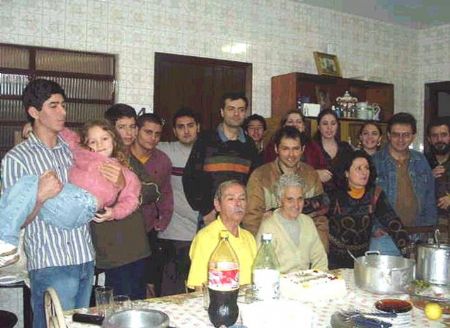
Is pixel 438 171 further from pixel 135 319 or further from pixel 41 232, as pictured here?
pixel 135 319

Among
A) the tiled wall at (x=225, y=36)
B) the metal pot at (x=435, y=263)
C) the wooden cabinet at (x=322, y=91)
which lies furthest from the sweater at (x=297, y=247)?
the wooden cabinet at (x=322, y=91)

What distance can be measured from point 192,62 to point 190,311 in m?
3.15

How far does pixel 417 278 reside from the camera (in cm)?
210

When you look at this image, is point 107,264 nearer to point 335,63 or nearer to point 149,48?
point 149,48

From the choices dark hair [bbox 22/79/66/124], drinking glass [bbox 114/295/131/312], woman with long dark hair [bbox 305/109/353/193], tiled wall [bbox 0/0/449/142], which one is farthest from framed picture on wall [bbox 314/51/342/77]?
drinking glass [bbox 114/295/131/312]

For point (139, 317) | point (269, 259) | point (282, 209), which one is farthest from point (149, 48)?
point (139, 317)

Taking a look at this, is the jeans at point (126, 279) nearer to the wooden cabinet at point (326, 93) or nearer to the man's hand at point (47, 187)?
the man's hand at point (47, 187)

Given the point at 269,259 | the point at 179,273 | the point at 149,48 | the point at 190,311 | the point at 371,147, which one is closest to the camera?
the point at 190,311

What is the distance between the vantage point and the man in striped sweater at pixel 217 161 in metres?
3.09

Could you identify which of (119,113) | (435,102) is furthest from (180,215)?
(435,102)

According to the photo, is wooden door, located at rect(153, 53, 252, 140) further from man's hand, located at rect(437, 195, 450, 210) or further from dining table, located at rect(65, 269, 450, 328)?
dining table, located at rect(65, 269, 450, 328)

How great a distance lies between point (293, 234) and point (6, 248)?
1.37 metres

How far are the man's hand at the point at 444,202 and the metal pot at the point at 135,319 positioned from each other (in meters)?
2.75

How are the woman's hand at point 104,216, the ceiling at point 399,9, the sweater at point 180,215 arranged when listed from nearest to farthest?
the woman's hand at point 104,216 < the sweater at point 180,215 < the ceiling at point 399,9
